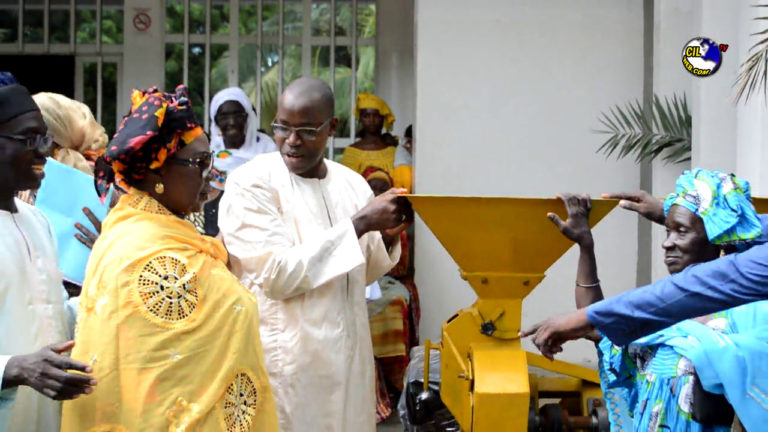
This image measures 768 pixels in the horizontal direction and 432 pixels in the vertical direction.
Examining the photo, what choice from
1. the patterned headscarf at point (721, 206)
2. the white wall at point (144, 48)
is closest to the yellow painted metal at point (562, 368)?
the patterned headscarf at point (721, 206)

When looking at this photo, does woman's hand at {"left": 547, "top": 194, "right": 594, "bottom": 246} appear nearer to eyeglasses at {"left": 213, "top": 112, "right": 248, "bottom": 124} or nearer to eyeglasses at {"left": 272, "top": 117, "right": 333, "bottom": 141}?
eyeglasses at {"left": 272, "top": 117, "right": 333, "bottom": 141}

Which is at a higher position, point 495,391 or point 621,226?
point 621,226

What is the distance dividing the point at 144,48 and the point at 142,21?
0.79ft

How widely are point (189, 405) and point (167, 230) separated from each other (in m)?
0.51

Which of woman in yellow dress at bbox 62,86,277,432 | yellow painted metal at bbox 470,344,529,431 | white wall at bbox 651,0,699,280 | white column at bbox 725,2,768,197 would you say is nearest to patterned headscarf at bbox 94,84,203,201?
woman in yellow dress at bbox 62,86,277,432

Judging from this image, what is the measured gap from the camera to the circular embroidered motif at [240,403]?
2.95m

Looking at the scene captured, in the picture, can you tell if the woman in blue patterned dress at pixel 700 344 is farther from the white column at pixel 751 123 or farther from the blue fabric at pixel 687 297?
the white column at pixel 751 123

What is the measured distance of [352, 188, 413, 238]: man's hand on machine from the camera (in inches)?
147

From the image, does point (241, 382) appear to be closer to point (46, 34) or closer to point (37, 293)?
point (37, 293)

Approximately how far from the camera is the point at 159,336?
2844 millimetres

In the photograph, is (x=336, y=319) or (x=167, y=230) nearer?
(x=167, y=230)

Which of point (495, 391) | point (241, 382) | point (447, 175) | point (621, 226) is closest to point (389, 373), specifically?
point (447, 175)

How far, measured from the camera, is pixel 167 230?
3.01m

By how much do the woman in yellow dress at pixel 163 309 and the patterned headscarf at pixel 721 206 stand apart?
4.55ft
